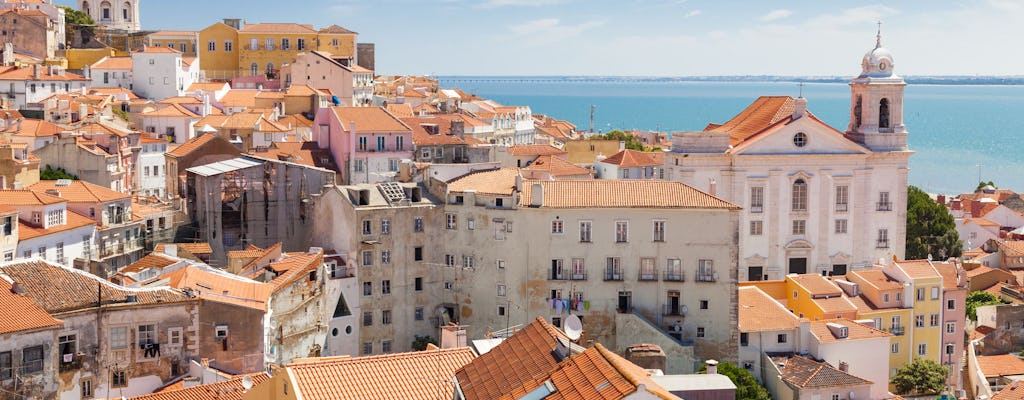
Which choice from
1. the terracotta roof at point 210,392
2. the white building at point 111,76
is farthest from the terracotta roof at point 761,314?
the white building at point 111,76

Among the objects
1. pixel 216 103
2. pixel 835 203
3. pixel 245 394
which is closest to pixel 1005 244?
pixel 835 203

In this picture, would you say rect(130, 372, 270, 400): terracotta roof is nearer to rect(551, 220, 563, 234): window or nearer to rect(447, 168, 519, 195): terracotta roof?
rect(551, 220, 563, 234): window

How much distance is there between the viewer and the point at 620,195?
38.6m

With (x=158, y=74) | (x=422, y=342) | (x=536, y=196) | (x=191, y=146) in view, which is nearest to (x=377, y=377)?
(x=422, y=342)

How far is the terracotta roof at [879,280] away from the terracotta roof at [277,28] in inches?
2028

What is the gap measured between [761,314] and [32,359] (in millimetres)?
A: 21954

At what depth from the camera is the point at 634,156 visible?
196ft

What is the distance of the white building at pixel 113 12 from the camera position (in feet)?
329

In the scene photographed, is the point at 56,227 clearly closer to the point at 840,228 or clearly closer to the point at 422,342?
the point at 422,342

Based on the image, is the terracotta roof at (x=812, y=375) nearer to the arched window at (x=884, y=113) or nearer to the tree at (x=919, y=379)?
the tree at (x=919, y=379)

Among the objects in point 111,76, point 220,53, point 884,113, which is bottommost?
point 884,113

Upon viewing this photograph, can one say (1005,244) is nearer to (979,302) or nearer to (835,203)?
(979,302)

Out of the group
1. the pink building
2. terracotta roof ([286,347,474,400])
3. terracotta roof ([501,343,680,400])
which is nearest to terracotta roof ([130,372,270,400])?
terracotta roof ([286,347,474,400])

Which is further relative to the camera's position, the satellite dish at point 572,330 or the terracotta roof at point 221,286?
the terracotta roof at point 221,286
